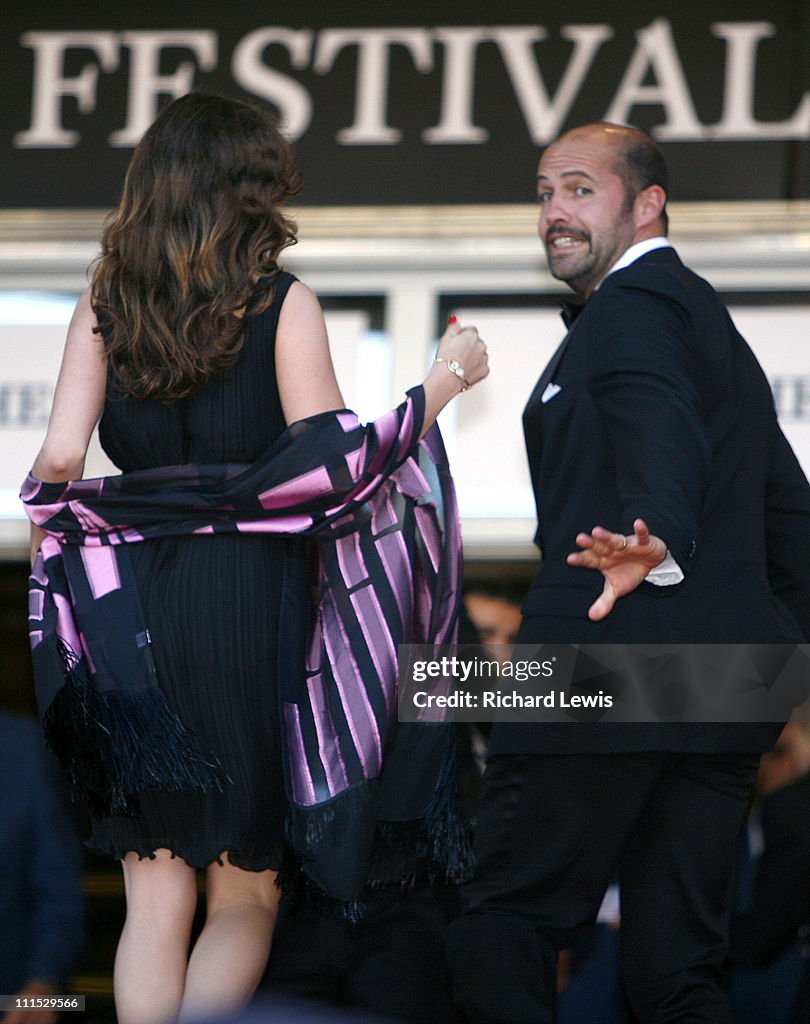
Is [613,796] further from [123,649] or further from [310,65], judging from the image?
[310,65]

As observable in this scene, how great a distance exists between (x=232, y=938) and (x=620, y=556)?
2.57 feet

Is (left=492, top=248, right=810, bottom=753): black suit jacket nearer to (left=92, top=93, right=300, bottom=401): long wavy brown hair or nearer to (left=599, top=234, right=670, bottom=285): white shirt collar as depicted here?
(left=599, top=234, right=670, bottom=285): white shirt collar

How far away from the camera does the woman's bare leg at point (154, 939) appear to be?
2477 millimetres

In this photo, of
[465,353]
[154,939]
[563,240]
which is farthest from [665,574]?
[154,939]

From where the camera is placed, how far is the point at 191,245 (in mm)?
2668

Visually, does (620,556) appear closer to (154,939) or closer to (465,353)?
(465,353)

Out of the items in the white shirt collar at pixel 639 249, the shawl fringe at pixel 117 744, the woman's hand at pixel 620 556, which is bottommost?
the shawl fringe at pixel 117 744

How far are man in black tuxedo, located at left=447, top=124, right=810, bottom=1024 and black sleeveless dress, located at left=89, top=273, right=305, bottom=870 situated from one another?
1.20 ft

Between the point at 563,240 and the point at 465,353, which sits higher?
the point at 563,240

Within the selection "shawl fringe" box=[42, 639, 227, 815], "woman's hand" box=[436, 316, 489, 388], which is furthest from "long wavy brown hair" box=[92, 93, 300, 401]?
"shawl fringe" box=[42, 639, 227, 815]

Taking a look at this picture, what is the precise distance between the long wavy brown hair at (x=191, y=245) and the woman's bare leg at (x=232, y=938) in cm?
74

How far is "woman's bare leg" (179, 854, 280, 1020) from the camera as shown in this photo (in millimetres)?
2439

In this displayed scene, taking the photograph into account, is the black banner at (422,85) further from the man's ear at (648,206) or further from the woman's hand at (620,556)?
the woman's hand at (620,556)

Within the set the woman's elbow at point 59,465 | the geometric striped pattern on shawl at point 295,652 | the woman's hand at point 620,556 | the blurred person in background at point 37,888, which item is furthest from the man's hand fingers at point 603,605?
the blurred person in background at point 37,888
